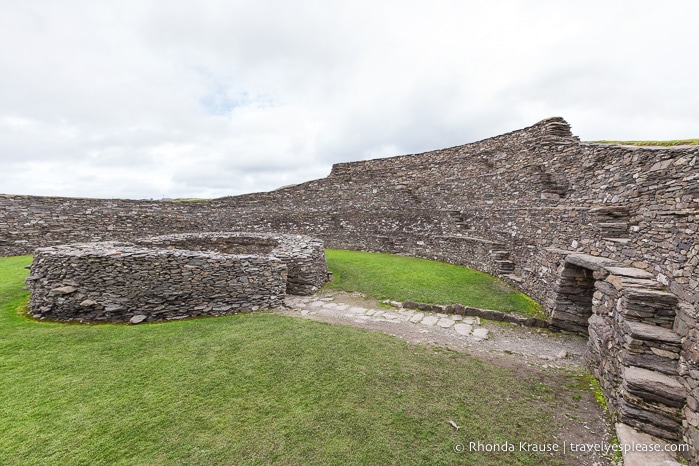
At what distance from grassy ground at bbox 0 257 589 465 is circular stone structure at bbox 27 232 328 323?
1171mm

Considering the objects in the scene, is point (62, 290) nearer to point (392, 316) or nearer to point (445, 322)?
point (392, 316)

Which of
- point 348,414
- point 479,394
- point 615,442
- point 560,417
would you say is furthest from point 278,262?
point 615,442

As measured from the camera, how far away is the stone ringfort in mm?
4480

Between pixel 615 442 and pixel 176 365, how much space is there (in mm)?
7292

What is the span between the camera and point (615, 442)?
412 centimetres

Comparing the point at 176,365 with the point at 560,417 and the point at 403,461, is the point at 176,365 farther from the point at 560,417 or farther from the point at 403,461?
the point at 560,417

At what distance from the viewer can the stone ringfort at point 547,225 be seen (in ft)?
14.7

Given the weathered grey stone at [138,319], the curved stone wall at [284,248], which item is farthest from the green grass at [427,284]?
the weathered grey stone at [138,319]

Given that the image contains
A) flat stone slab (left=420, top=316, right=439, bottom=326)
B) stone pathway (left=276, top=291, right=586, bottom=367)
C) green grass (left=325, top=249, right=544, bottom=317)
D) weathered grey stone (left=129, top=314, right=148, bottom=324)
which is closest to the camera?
stone pathway (left=276, top=291, right=586, bottom=367)

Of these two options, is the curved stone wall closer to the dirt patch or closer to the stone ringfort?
the dirt patch

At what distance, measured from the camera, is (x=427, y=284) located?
1146cm

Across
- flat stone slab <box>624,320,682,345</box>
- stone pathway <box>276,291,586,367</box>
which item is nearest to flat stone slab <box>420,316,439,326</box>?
stone pathway <box>276,291,586,367</box>

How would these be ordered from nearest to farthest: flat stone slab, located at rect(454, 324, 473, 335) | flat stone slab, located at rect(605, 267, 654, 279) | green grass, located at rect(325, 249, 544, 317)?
flat stone slab, located at rect(605, 267, 654, 279), flat stone slab, located at rect(454, 324, 473, 335), green grass, located at rect(325, 249, 544, 317)

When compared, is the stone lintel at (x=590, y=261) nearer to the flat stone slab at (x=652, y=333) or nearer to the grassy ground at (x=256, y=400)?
the flat stone slab at (x=652, y=333)
